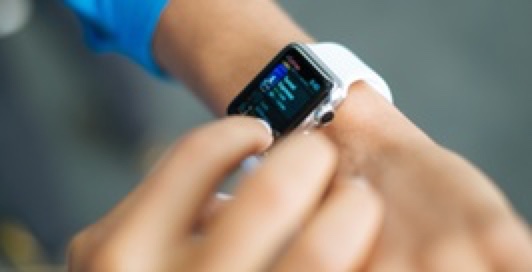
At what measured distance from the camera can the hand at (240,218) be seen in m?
0.30

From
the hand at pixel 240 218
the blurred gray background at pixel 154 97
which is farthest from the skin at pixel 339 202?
the blurred gray background at pixel 154 97

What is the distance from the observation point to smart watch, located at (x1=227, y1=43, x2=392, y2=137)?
562 millimetres

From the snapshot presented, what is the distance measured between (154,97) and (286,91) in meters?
0.50

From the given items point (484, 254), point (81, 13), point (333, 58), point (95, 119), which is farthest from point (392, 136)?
point (95, 119)

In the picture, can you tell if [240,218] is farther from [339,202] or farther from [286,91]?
[286,91]

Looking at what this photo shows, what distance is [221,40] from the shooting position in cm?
67

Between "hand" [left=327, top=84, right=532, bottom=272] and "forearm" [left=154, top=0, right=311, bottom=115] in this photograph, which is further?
"forearm" [left=154, top=0, right=311, bottom=115]

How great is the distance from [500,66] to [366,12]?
20cm

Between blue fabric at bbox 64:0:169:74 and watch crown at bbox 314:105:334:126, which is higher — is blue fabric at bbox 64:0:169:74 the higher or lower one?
the lower one

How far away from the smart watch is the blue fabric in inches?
6.5

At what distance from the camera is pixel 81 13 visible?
73cm

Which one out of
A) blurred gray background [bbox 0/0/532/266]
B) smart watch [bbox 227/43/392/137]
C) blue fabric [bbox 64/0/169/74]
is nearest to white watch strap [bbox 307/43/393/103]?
smart watch [bbox 227/43/392/137]

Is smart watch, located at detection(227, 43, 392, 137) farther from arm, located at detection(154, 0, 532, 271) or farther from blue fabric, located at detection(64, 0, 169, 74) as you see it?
blue fabric, located at detection(64, 0, 169, 74)

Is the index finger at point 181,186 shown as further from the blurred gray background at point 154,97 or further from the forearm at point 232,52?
the blurred gray background at point 154,97
